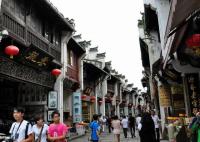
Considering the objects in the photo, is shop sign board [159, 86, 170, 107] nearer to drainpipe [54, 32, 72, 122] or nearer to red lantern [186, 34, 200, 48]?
drainpipe [54, 32, 72, 122]

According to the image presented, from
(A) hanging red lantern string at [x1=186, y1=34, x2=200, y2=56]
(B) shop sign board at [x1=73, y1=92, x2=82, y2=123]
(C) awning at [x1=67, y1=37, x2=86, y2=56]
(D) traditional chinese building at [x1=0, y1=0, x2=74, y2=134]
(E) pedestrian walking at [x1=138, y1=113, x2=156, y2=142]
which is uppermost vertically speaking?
(C) awning at [x1=67, y1=37, x2=86, y2=56]

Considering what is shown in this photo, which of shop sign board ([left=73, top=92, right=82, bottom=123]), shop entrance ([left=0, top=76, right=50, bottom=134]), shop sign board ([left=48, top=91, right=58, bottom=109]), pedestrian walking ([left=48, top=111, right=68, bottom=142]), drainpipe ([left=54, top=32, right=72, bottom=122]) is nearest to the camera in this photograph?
pedestrian walking ([left=48, top=111, right=68, bottom=142])

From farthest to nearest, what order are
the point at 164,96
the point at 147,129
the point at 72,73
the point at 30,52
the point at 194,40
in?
the point at 72,73 < the point at 164,96 < the point at 30,52 < the point at 147,129 < the point at 194,40

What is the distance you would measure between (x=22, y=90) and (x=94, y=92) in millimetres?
14476

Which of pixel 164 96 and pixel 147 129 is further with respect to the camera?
pixel 164 96

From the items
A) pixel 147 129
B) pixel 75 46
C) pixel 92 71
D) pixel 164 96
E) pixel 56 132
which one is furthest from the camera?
pixel 92 71

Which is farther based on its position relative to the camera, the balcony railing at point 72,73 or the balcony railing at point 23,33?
the balcony railing at point 72,73

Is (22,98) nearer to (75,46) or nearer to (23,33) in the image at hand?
(23,33)

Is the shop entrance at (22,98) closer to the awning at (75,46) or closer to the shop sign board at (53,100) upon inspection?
the shop sign board at (53,100)

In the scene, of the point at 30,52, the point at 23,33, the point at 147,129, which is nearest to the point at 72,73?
the point at 30,52

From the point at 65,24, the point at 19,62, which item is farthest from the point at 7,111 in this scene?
the point at 65,24

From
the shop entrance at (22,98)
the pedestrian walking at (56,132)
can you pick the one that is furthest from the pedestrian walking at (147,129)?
the shop entrance at (22,98)

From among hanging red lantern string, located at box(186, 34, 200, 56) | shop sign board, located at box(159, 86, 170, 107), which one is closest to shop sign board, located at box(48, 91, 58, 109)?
→ shop sign board, located at box(159, 86, 170, 107)

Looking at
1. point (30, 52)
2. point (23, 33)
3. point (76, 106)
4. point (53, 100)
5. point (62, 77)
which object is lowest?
point (76, 106)
